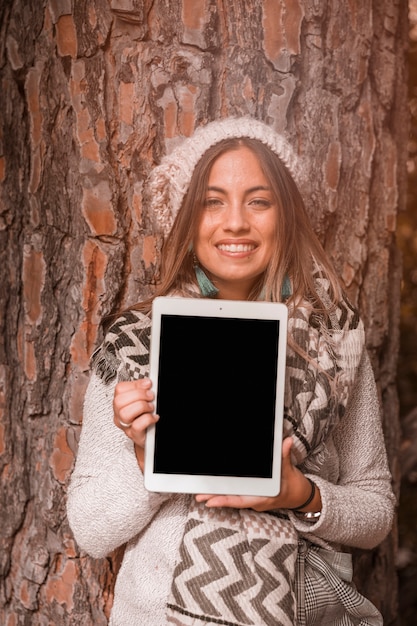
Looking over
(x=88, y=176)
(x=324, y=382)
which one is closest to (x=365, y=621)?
(x=324, y=382)

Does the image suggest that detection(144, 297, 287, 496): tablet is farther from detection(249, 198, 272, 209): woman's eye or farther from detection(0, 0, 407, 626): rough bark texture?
detection(0, 0, 407, 626): rough bark texture

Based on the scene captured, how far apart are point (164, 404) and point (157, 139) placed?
47cm

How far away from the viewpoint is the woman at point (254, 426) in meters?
0.98

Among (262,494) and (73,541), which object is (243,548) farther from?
(73,541)

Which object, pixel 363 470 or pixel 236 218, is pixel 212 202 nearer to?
pixel 236 218

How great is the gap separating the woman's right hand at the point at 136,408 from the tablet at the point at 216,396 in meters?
0.01

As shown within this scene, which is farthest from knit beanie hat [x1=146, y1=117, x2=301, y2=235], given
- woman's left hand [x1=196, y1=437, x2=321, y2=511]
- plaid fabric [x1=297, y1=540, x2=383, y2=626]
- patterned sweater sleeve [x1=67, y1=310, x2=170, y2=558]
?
plaid fabric [x1=297, y1=540, x2=383, y2=626]

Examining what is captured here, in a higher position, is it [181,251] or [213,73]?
[213,73]

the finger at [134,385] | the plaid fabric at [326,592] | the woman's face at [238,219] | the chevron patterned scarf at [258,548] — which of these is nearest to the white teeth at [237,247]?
the woman's face at [238,219]

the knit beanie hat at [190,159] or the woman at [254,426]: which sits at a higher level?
the knit beanie hat at [190,159]

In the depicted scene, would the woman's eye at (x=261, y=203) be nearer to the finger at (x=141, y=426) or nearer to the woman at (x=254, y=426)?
the woman at (x=254, y=426)

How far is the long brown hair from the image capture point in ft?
3.52

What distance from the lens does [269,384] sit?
0.96 m

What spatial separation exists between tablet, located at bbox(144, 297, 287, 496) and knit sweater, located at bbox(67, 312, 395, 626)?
98 mm
